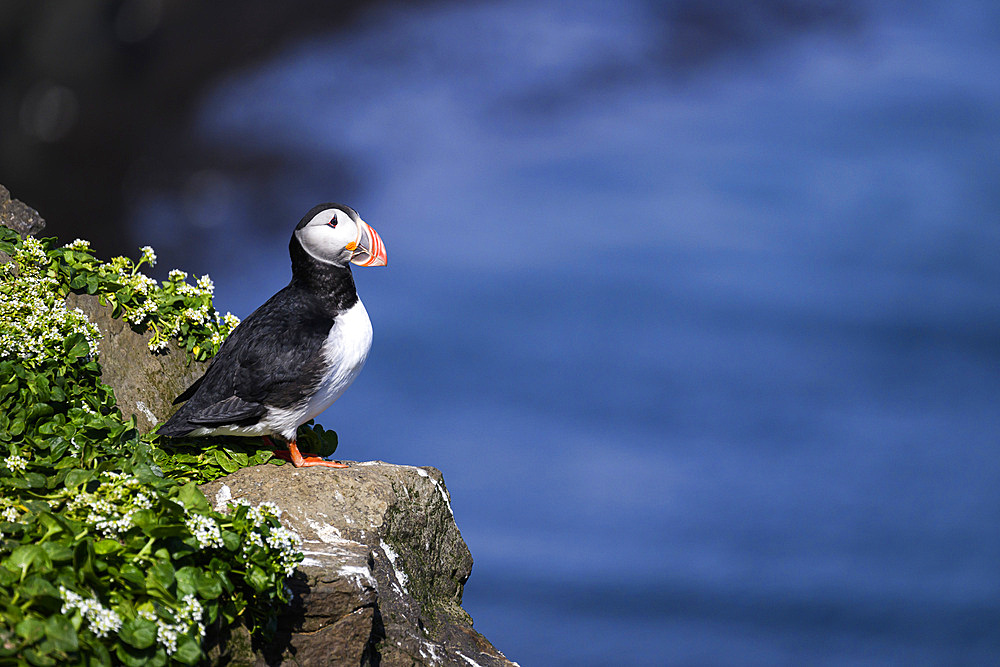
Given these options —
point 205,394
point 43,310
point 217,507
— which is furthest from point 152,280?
point 217,507

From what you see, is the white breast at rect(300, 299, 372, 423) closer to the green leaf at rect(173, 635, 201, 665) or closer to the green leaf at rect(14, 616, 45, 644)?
the green leaf at rect(173, 635, 201, 665)

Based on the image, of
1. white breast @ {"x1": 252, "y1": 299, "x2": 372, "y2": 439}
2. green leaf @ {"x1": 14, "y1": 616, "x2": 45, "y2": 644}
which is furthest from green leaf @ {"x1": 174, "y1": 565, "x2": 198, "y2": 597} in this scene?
white breast @ {"x1": 252, "y1": 299, "x2": 372, "y2": 439}

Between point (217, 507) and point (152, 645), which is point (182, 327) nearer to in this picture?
point (217, 507)

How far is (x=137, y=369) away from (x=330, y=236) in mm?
1646

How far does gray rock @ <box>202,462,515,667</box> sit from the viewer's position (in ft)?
13.2

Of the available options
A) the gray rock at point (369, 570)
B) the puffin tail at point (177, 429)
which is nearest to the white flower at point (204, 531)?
the gray rock at point (369, 570)

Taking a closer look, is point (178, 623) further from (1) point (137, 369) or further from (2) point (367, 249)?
(1) point (137, 369)

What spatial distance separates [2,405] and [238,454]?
48.7 inches

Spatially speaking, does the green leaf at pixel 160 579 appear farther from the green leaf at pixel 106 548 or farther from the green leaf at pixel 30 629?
the green leaf at pixel 30 629

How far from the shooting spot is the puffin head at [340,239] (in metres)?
5.25

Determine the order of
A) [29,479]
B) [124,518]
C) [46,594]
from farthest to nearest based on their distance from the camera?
1. [29,479]
2. [124,518]
3. [46,594]

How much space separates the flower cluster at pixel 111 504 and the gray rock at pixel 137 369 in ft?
5.35

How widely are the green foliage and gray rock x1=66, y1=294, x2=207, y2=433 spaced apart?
0.19 meters

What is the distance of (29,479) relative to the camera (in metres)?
4.07
